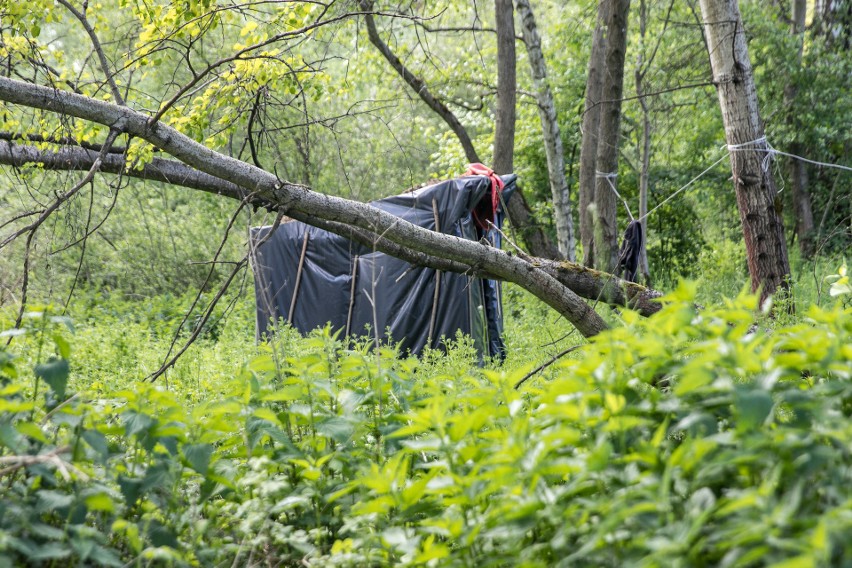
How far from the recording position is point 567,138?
13891 millimetres

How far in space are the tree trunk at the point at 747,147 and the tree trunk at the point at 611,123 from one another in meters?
1.73

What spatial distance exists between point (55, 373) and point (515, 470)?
4.37 feet

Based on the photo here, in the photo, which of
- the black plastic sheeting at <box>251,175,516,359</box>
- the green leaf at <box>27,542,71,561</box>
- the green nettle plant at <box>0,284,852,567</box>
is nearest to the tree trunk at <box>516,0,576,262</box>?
the black plastic sheeting at <box>251,175,516,359</box>

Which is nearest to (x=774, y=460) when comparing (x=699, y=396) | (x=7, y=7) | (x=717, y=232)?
(x=699, y=396)

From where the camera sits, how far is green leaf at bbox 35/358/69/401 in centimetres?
218

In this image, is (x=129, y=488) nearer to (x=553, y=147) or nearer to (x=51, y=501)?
(x=51, y=501)

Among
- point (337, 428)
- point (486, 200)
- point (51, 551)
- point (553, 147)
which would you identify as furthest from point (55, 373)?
point (553, 147)

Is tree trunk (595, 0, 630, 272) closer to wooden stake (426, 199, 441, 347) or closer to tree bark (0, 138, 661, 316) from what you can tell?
wooden stake (426, 199, 441, 347)

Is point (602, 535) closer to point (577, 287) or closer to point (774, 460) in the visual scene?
point (774, 460)

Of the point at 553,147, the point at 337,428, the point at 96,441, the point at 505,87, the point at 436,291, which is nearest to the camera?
the point at 96,441

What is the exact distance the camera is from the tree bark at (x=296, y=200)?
3516 mm

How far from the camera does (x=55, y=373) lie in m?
2.20

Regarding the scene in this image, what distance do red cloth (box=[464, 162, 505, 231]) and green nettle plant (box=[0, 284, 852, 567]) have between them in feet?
18.3

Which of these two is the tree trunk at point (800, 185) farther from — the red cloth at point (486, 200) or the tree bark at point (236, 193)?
the tree bark at point (236, 193)
